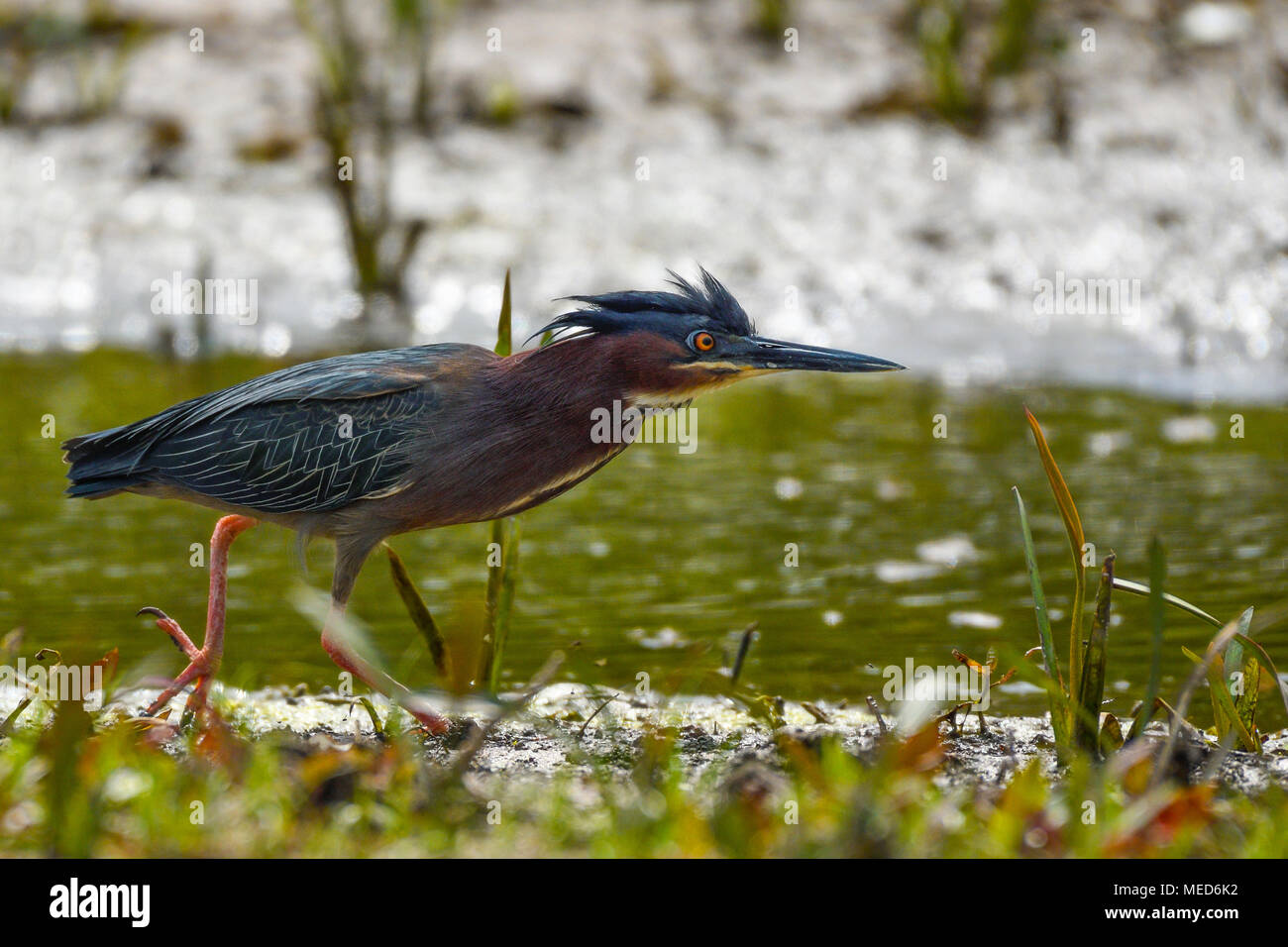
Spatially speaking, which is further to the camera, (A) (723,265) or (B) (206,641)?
(A) (723,265)

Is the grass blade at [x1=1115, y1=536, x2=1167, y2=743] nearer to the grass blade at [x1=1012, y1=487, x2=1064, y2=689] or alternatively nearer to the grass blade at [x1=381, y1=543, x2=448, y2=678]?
the grass blade at [x1=1012, y1=487, x2=1064, y2=689]

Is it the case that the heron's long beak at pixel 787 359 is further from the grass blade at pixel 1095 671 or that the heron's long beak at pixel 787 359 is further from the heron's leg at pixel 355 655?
the heron's leg at pixel 355 655

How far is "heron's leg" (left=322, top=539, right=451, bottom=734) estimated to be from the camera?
4.74 metres

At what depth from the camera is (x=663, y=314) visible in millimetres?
5012

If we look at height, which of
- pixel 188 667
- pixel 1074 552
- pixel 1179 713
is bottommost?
pixel 1179 713

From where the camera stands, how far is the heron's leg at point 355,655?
4742mm

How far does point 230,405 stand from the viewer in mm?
5320

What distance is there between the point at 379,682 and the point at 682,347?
1.36 m

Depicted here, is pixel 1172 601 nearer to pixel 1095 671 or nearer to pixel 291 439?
pixel 1095 671

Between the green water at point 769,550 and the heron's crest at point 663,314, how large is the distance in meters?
1.01

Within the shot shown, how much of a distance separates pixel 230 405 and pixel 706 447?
4.46 m

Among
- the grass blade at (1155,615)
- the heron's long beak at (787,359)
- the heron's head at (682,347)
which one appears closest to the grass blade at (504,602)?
the heron's head at (682,347)

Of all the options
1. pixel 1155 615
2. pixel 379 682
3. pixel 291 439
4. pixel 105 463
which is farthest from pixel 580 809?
pixel 105 463
